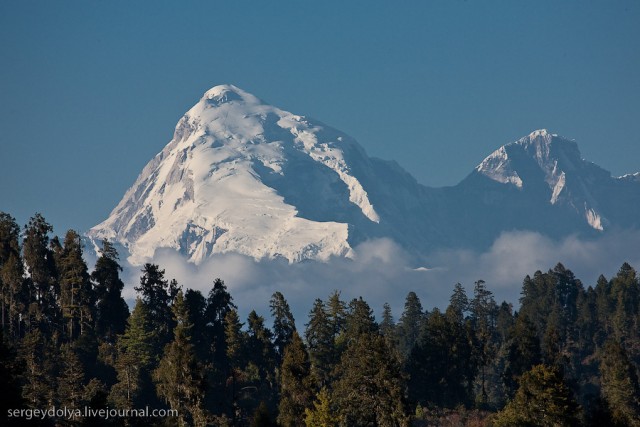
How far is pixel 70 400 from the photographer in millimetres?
92312

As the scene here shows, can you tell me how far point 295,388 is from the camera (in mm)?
98250

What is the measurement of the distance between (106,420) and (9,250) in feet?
166

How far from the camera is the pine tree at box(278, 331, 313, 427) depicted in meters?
96.2

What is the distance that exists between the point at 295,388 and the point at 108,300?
36098 millimetres

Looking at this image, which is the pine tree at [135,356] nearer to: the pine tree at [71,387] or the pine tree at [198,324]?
the pine tree at [71,387]

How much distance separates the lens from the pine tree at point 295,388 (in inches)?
3789

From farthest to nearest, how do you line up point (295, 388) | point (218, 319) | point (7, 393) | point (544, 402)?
point (218, 319), point (295, 388), point (544, 402), point (7, 393)

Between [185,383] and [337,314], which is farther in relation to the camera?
[337,314]

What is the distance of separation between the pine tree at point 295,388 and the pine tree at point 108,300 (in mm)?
30700

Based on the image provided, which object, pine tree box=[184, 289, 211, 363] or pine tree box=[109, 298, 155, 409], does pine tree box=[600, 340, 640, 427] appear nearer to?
pine tree box=[184, 289, 211, 363]

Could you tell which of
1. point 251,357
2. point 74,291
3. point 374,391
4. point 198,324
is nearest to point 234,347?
point 251,357

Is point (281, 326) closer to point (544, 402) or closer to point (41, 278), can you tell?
point (41, 278)

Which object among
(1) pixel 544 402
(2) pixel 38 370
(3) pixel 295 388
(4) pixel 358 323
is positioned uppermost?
(4) pixel 358 323

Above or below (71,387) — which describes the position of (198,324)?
above
